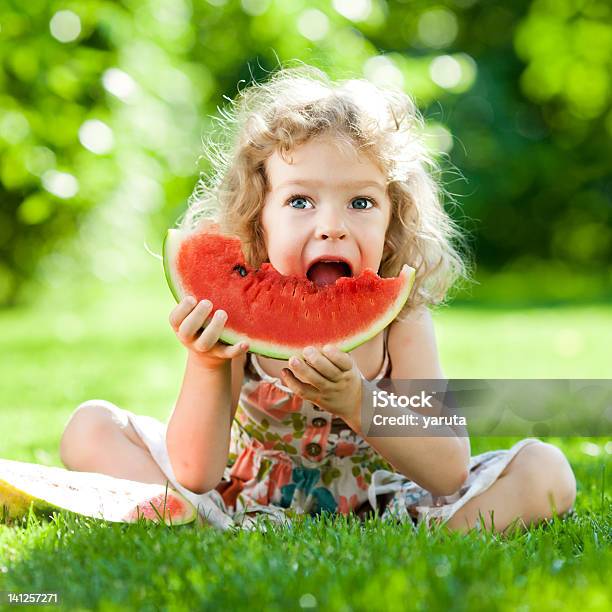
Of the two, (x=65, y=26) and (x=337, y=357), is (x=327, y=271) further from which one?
(x=65, y=26)

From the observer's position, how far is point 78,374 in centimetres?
599

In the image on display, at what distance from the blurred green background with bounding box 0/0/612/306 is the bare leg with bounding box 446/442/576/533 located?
1.22 meters

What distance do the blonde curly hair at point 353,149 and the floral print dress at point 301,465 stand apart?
0.31 m

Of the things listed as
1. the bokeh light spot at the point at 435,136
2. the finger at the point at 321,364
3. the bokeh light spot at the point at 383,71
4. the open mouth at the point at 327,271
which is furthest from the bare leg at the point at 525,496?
the bokeh light spot at the point at 383,71

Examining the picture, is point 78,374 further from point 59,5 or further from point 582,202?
point 582,202

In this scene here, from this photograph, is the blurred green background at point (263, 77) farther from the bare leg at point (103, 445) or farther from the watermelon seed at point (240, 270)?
the bare leg at point (103, 445)

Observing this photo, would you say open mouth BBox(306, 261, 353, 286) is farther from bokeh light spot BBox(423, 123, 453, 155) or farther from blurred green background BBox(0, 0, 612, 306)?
blurred green background BBox(0, 0, 612, 306)

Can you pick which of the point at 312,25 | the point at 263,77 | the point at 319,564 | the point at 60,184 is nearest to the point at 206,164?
the point at 263,77

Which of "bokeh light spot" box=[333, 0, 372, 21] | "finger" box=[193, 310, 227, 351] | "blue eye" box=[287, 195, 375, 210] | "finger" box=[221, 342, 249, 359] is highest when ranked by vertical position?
"bokeh light spot" box=[333, 0, 372, 21]

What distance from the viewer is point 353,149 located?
8.63 ft

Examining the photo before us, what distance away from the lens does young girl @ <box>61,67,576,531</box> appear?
98.1 inches

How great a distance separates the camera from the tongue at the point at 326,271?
2611 millimetres

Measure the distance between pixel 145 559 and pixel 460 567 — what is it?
0.64 m

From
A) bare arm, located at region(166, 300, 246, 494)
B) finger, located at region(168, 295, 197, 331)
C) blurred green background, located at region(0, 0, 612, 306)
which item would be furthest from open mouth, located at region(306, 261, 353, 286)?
blurred green background, located at region(0, 0, 612, 306)
